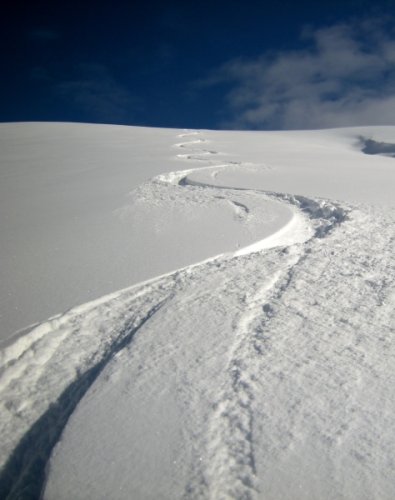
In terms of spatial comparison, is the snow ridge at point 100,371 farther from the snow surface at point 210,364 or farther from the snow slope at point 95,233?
the snow slope at point 95,233

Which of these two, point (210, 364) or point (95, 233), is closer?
point (210, 364)

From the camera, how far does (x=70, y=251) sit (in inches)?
78.4

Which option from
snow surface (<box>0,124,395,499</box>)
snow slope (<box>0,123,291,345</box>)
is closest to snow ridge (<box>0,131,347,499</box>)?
snow surface (<box>0,124,395,499</box>)

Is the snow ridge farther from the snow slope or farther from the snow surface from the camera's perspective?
the snow slope

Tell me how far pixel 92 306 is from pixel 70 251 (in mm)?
623

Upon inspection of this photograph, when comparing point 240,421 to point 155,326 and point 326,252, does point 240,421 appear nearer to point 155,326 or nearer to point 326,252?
point 155,326

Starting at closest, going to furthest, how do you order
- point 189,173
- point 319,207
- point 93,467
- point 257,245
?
point 93,467
point 257,245
point 319,207
point 189,173

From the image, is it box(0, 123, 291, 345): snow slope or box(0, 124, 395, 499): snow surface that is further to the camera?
box(0, 123, 291, 345): snow slope

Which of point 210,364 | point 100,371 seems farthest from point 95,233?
point 210,364

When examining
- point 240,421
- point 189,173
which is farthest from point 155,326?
point 189,173

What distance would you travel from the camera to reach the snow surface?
0.81 m

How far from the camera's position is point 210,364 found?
110cm

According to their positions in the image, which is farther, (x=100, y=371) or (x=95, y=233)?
(x=95, y=233)

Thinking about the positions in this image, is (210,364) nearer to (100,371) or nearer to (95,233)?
(100,371)
